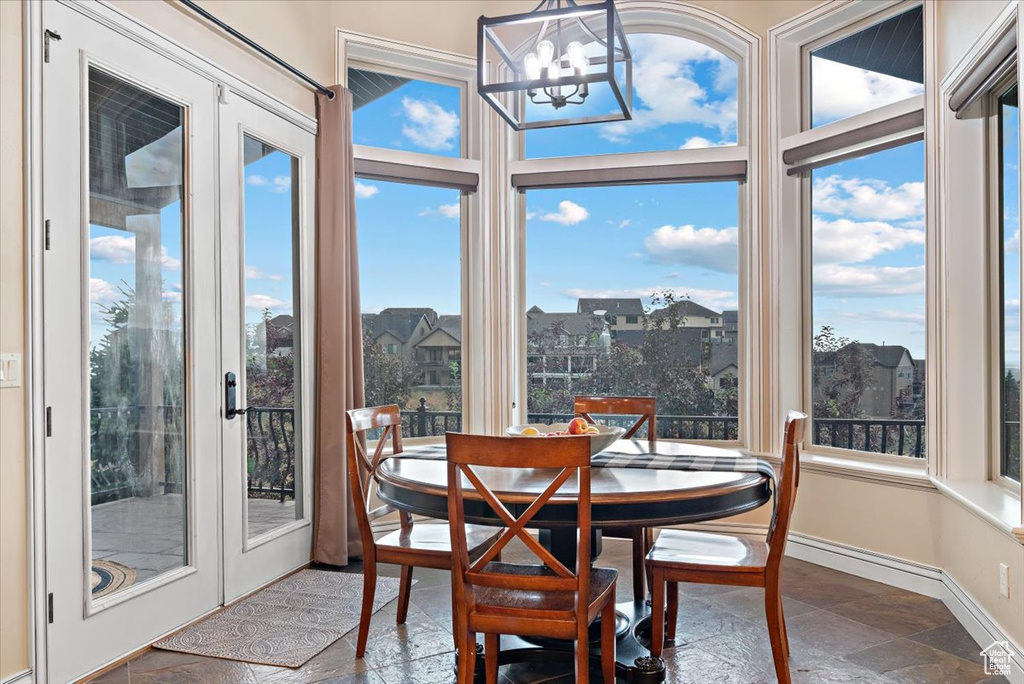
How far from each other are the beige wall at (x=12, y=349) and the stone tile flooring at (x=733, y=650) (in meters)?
0.41

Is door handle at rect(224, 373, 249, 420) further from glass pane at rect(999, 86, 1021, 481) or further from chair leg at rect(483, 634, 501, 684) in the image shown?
glass pane at rect(999, 86, 1021, 481)

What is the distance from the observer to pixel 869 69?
13.4 ft

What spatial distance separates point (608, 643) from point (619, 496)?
49 centimetres

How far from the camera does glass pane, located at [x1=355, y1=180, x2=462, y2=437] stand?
4727 millimetres

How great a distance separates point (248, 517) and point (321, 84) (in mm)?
2368

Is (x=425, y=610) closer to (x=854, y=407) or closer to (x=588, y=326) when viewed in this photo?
(x=588, y=326)

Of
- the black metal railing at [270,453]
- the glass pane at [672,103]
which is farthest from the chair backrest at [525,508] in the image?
the glass pane at [672,103]

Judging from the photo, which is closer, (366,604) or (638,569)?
(366,604)

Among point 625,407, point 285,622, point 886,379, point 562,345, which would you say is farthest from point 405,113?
point 886,379

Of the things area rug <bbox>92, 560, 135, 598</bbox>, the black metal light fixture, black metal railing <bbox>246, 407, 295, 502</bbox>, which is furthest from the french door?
the black metal light fixture

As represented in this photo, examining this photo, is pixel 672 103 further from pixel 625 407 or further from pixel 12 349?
pixel 12 349

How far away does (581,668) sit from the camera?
2109 millimetres

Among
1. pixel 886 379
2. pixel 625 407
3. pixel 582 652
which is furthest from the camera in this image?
pixel 886 379

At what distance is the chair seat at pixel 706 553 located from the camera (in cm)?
257
